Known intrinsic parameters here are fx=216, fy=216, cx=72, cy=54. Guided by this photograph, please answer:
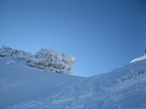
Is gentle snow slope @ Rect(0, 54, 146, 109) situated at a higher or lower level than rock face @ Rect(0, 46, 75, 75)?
lower

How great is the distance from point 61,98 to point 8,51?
28693 millimetres

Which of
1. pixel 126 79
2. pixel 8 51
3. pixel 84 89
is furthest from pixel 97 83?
pixel 8 51

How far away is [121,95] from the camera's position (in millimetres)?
9930

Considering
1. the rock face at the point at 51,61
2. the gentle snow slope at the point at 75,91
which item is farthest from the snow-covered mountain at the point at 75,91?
the rock face at the point at 51,61

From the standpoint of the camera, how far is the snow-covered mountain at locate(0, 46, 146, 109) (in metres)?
9.62

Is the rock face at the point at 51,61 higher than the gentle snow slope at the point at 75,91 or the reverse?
higher

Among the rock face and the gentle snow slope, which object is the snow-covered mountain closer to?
the gentle snow slope

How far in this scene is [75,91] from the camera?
521 inches

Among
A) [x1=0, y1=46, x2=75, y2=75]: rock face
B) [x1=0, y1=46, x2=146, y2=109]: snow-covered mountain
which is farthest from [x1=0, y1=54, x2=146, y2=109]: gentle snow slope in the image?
[x1=0, y1=46, x2=75, y2=75]: rock face

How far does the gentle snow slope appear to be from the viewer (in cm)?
962

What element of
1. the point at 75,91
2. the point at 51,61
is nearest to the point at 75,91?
the point at 75,91

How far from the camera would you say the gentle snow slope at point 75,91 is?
9617 millimetres

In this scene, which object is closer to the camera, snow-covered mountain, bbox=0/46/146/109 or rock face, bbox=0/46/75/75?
snow-covered mountain, bbox=0/46/146/109

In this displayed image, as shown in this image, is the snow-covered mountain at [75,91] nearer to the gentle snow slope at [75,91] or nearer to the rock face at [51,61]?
the gentle snow slope at [75,91]
